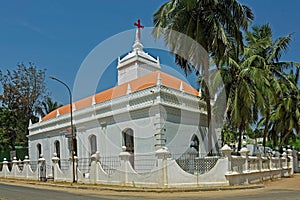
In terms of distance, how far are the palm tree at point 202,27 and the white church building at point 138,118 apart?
7.55 feet

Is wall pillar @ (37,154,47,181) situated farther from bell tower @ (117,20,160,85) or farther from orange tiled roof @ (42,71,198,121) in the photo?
bell tower @ (117,20,160,85)

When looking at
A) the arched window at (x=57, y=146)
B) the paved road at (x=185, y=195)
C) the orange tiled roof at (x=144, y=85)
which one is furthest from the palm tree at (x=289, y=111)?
the arched window at (x=57, y=146)

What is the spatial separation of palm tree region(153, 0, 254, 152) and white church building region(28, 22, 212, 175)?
Result: 230 cm

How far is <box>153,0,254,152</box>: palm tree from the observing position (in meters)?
19.2

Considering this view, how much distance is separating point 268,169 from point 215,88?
6.02 meters

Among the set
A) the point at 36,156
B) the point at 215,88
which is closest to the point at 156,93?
the point at 215,88

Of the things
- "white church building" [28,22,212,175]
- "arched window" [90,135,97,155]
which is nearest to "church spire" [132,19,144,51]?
"white church building" [28,22,212,175]

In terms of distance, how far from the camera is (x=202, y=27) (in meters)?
19.4

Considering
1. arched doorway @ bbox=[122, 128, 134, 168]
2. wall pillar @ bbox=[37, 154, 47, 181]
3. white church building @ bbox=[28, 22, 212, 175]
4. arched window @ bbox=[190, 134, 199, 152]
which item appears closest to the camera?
white church building @ bbox=[28, 22, 212, 175]

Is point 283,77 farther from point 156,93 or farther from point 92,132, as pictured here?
point 92,132

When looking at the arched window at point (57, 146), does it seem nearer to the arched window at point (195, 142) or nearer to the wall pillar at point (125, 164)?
the arched window at point (195, 142)

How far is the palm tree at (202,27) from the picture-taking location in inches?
755

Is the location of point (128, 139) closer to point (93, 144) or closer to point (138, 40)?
point (93, 144)

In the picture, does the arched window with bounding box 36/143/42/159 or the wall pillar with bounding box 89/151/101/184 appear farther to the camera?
the arched window with bounding box 36/143/42/159
